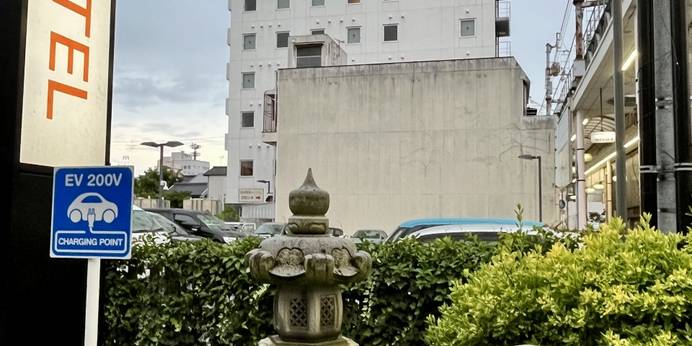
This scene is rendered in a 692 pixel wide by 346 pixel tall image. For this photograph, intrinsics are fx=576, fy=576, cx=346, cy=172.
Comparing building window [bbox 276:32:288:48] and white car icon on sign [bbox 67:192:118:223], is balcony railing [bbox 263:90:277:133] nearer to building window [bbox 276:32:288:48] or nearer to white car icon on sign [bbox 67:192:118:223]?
building window [bbox 276:32:288:48]

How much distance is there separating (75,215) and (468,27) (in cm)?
3561

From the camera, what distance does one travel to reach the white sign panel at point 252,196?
3788 centimetres

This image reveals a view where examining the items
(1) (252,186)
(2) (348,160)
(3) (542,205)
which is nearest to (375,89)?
(2) (348,160)

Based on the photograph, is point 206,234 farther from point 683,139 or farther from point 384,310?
point 683,139

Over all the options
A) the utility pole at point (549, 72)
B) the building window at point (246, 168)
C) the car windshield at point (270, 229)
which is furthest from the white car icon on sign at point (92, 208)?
the building window at point (246, 168)

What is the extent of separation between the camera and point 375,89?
79.9 feet

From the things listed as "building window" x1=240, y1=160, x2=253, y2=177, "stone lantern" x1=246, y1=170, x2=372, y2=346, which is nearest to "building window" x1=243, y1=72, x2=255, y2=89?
"building window" x1=240, y1=160, x2=253, y2=177

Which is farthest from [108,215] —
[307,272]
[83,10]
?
[83,10]

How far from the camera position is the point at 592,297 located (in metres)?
2.79

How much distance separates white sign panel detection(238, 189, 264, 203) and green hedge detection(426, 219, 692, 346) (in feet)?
115

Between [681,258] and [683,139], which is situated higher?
[683,139]

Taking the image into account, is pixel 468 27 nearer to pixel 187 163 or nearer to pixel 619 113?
pixel 619 113

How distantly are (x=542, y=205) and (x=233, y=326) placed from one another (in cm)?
1923

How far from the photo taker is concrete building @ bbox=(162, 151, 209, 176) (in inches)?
3602
